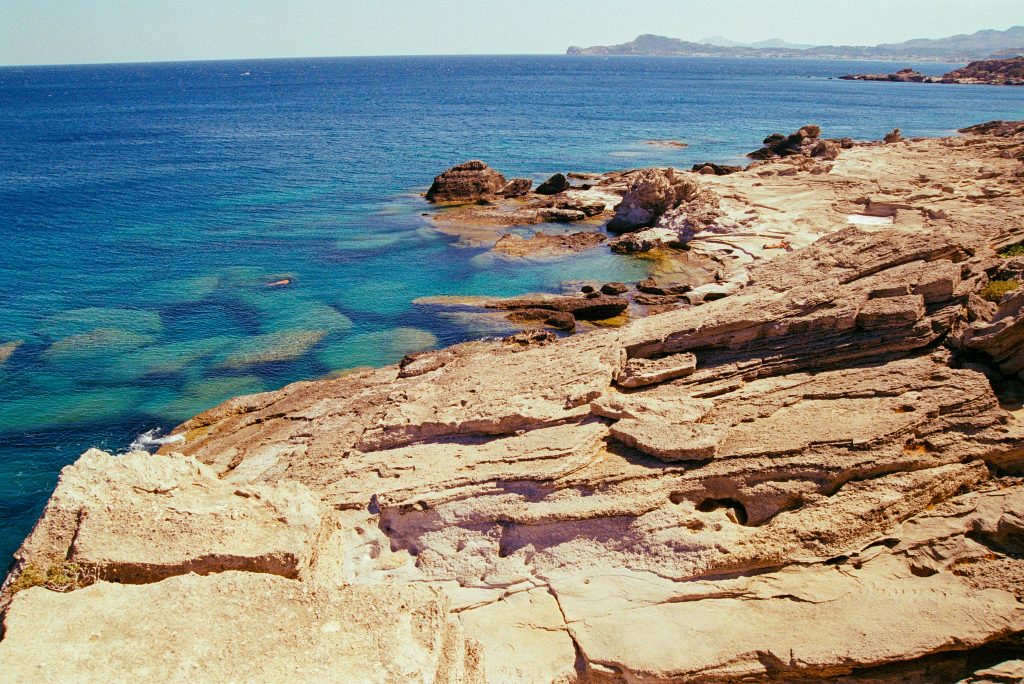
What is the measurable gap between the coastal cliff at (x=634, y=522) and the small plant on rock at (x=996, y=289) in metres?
0.08

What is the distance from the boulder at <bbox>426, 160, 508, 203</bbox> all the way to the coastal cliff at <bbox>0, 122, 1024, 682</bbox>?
4448 cm

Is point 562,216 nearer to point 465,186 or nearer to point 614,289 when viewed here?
point 465,186

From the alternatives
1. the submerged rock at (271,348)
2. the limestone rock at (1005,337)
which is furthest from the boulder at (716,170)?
the limestone rock at (1005,337)

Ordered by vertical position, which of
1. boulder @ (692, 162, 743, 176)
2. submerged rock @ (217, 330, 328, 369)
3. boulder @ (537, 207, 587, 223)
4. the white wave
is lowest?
the white wave

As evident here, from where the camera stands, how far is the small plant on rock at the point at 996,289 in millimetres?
19078

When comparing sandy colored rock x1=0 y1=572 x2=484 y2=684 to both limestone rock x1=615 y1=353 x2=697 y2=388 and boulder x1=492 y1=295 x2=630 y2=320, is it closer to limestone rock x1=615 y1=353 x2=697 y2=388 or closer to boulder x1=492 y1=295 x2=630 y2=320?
limestone rock x1=615 y1=353 x2=697 y2=388

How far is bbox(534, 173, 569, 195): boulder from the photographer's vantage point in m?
64.2

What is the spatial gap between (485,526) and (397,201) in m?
52.5

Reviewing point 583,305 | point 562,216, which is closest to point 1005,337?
point 583,305

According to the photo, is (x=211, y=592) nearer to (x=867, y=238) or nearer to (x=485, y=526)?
(x=485, y=526)

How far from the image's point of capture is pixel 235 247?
5031cm

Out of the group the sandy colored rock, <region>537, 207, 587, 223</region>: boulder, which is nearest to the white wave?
the sandy colored rock

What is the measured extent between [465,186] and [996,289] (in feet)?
161

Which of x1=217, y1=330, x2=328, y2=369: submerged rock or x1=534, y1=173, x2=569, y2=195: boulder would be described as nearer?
x1=217, y1=330, x2=328, y2=369: submerged rock
